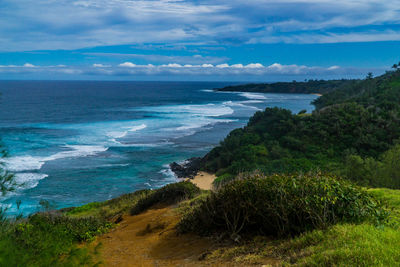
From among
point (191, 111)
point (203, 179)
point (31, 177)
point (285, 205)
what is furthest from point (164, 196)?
point (191, 111)

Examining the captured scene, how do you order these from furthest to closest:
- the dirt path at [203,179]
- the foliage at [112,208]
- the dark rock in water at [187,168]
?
the dark rock in water at [187,168]
the dirt path at [203,179]
the foliage at [112,208]

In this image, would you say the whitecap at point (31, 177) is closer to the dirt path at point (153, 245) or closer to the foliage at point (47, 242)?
the foliage at point (47, 242)

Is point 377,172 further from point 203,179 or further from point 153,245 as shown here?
point 153,245

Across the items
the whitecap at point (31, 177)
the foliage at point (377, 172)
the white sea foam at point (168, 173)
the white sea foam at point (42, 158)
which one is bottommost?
the white sea foam at point (168, 173)

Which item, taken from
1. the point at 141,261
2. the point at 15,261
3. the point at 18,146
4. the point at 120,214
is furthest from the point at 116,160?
the point at 15,261

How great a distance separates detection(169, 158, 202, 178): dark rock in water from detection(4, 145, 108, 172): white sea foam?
1129 centimetres

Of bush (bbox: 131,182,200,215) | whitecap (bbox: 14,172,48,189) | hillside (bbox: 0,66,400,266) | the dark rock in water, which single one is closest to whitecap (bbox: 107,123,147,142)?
the dark rock in water

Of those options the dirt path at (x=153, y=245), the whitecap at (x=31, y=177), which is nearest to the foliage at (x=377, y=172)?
the dirt path at (x=153, y=245)

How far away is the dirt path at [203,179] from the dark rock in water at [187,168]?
61cm

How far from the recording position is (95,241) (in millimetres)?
10578

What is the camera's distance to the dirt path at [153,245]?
7.76 metres

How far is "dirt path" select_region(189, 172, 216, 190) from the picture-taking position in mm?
37250

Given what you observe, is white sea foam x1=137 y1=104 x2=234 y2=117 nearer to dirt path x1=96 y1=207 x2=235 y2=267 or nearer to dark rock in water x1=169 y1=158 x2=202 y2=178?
dark rock in water x1=169 y1=158 x2=202 y2=178

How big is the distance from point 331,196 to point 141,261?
444cm
